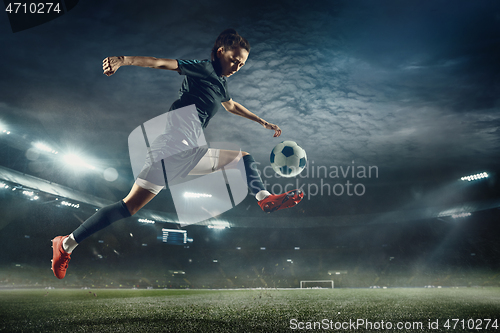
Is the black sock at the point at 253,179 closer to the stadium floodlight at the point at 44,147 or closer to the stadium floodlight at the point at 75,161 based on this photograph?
the stadium floodlight at the point at 44,147

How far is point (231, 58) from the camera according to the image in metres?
2.31

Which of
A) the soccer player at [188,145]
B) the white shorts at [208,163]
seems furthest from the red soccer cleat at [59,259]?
the white shorts at [208,163]

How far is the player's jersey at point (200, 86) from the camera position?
2282mm

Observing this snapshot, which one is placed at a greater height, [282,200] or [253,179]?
[253,179]

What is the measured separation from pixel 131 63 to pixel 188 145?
82 cm

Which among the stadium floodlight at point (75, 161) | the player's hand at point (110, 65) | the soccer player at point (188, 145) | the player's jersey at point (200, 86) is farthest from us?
the stadium floodlight at point (75, 161)

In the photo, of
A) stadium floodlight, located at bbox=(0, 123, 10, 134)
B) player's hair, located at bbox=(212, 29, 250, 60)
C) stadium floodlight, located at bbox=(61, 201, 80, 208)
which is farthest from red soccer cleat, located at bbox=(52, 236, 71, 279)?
stadium floodlight, located at bbox=(61, 201, 80, 208)

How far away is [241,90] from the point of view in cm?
800

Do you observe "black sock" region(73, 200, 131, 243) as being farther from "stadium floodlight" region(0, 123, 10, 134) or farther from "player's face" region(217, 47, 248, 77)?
"stadium floodlight" region(0, 123, 10, 134)

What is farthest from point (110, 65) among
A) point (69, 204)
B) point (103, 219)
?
point (69, 204)

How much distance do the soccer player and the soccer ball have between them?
0.79m

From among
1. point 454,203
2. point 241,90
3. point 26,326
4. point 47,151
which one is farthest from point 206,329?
point 454,203

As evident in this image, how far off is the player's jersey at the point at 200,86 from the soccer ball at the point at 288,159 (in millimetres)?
1234

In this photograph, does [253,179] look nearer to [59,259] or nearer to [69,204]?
[59,259]
